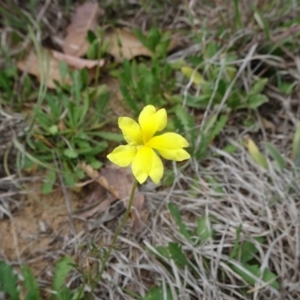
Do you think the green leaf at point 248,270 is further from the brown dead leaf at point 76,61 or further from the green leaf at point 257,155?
the brown dead leaf at point 76,61

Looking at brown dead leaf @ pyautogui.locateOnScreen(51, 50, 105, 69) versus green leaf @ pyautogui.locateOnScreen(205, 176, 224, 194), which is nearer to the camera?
green leaf @ pyautogui.locateOnScreen(205, 176, 224, 194)

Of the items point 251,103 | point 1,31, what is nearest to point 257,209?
point 251,103

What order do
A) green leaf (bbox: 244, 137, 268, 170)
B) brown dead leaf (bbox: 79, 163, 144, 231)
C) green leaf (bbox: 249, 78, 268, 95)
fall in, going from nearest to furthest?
brown dead leaf (bbox: 79, 163, 144, 231) → green leaf (bbox: 244, 137, 268, 170) → green leaf (bbox: 249, 78, 268, 95)

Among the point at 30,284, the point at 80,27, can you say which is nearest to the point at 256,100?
the point at 80,27

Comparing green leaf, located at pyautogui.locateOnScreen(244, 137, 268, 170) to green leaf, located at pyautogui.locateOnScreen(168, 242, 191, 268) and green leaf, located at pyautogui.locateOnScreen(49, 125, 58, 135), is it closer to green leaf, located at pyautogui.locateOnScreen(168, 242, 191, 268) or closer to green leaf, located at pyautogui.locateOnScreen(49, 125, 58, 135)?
green leaf, located at pyautogui.locateOnScreen(168, 242, 191, 268)

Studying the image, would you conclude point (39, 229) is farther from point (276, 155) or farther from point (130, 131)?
point (276, 155)

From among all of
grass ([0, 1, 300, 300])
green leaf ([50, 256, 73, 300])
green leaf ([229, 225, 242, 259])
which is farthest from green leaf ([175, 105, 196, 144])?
green leaf ([50, 256, 73, 300])

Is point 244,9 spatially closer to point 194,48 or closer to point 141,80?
point 194,48

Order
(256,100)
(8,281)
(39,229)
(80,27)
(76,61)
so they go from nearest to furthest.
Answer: (8,281), (39,229), (256,100), (76,61), (80,27)
